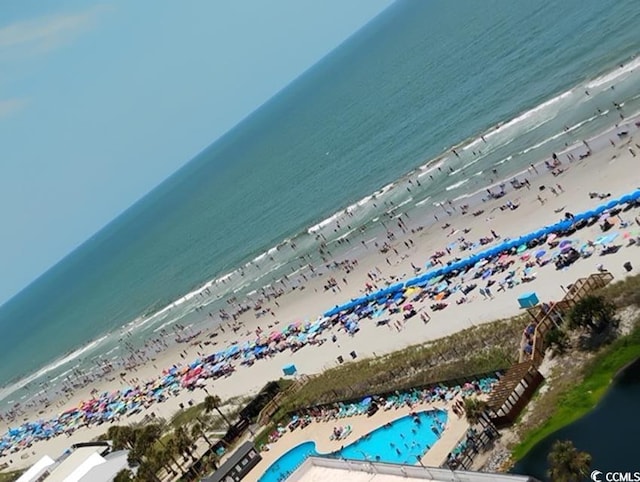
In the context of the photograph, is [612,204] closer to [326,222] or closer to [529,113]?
[529,113]

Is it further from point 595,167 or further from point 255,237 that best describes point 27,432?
point 595,167

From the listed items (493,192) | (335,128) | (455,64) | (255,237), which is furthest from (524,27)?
(493,192)

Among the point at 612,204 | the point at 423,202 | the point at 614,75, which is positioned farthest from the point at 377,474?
the point at 614,75

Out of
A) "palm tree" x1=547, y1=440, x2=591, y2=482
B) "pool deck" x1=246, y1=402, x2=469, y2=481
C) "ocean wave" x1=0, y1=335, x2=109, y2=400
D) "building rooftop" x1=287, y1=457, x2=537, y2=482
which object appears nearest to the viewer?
"building rooftop" x1=287, y1=457, x2=537, y2=482

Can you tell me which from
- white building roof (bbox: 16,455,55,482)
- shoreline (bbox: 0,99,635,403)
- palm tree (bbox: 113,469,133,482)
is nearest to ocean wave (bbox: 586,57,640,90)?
shoreline (bbox: 0,99,635,403)

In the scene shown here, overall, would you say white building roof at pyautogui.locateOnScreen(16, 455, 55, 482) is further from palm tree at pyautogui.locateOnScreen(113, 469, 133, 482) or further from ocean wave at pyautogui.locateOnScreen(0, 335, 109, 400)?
ocean wave at pyautogui.locateOnScreen(0, 335, 109, 400)

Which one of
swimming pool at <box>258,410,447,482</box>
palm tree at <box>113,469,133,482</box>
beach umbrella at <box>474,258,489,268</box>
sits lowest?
swimming pool at <box>258,410,447,482</box>

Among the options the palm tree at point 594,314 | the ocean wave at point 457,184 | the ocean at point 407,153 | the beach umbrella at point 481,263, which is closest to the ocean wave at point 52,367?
the ocean at point 407,153
